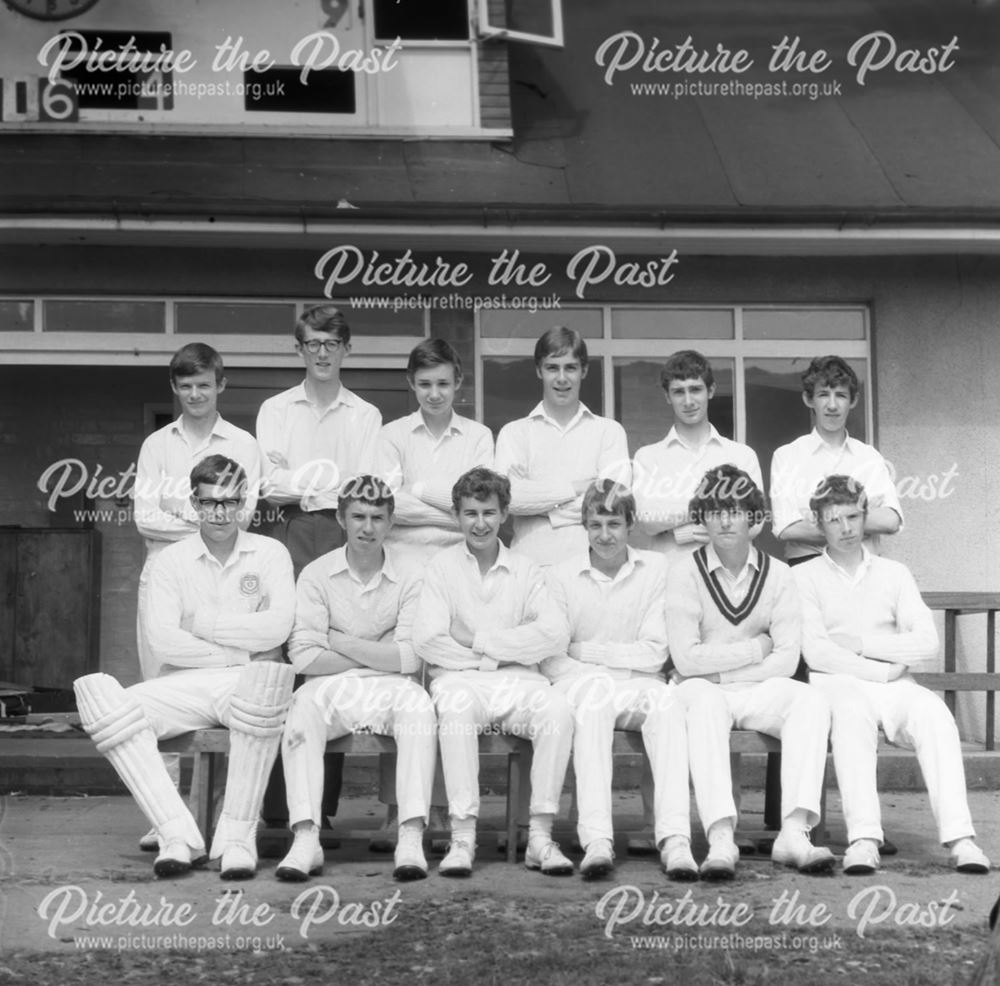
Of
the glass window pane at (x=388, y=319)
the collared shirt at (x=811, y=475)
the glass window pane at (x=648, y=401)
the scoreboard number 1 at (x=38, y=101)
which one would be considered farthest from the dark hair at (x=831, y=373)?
the scoreboard number 1 at (x=38, y=101)

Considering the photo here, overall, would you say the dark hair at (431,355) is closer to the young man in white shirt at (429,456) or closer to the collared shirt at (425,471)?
the young man in white shirt at (429,456)

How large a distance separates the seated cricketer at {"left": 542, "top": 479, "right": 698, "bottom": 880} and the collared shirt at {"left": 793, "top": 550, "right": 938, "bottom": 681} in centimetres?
60

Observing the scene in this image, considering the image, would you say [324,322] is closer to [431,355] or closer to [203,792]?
[431,355]

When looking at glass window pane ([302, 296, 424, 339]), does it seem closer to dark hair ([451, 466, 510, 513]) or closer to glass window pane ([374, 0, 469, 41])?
glass window pane ([374, 0, 469, 41])

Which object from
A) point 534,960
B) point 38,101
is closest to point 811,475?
point 534,960

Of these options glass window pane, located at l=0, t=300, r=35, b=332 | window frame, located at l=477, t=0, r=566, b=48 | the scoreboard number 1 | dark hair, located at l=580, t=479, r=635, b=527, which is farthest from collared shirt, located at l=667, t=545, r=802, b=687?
the scoreboard number 1

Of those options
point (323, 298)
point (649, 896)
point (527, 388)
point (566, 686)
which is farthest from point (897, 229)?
point (649, 896)

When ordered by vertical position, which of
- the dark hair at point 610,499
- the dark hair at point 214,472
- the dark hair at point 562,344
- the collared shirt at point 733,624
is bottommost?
the collared shirt at point 733,624

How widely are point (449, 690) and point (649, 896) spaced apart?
3.81 feet

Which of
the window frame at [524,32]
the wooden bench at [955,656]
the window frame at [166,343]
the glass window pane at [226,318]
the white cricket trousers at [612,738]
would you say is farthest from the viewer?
the window frame at [524,32]

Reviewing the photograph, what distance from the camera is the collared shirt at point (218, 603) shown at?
253 inches

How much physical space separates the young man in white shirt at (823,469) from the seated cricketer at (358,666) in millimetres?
1670

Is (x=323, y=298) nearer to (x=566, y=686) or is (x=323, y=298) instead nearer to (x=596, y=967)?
(x=566, y=686)

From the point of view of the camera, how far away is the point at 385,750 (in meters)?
6.24
